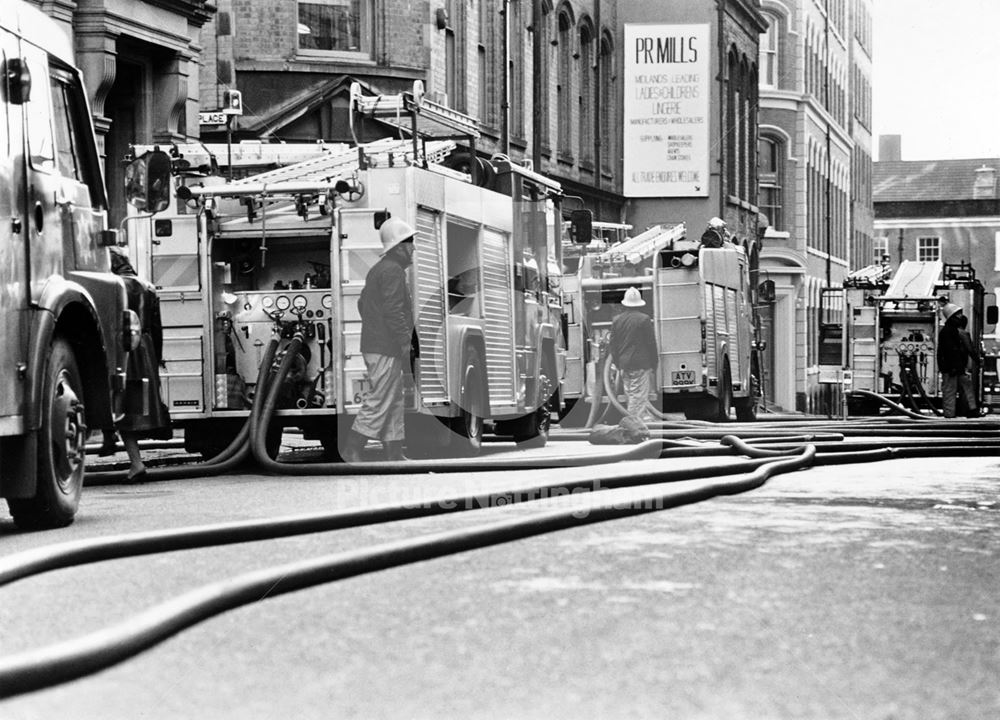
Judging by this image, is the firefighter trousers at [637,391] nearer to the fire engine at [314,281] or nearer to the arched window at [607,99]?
the fire engine at [314,281]

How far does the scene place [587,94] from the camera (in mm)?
46562

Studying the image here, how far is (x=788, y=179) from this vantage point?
68250 mm

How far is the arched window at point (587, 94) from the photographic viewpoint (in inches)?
1818

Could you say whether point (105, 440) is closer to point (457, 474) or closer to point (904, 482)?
point (457, 474)

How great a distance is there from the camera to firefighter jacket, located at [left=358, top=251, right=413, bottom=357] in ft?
51.4

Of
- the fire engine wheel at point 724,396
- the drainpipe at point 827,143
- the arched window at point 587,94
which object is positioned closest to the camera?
the fire engine wheel at point 724,396

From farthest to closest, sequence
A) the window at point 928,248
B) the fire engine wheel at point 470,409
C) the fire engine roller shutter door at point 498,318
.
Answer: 1. the window at point 928,248
2. the fire engine roller shutter door at point 498,318
3. the fire engine wheel at point 470,409

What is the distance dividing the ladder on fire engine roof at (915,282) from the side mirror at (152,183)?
95.3ft

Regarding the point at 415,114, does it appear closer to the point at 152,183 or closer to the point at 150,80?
the point at 152,183

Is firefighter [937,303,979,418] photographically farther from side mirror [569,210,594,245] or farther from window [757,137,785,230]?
window [757,137,785,230]

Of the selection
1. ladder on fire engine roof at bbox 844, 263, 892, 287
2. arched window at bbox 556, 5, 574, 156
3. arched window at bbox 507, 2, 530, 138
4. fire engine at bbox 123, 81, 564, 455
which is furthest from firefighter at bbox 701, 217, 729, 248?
fire engine at bbox 123, 81, 564, 455

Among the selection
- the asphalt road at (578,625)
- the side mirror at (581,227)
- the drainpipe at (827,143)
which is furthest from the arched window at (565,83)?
the asphalt road at (578,625)

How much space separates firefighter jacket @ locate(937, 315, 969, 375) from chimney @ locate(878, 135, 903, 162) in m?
91.9

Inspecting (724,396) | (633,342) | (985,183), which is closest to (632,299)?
(633,342)
